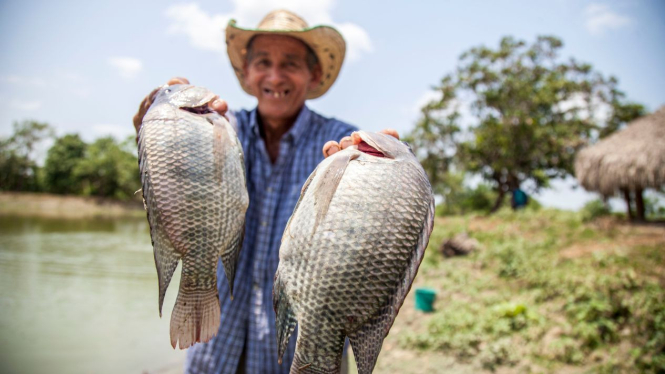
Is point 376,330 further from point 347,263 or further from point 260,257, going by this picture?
point 260,257

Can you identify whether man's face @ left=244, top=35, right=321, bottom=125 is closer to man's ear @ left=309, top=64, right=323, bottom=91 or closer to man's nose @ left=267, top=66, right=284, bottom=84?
man's nose @ left=267, top=66, right=284, bottom=84

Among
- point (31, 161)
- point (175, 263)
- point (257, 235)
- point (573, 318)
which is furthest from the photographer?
point (31, 161)

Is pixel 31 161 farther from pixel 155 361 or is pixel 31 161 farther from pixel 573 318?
pixel 573 318

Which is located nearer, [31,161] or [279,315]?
[279,315]

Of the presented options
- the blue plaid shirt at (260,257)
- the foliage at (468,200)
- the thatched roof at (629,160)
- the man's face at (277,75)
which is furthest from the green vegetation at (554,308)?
the foliage at (468,200)

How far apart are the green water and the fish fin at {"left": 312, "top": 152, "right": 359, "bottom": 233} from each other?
18.8ft

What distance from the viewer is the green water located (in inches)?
294

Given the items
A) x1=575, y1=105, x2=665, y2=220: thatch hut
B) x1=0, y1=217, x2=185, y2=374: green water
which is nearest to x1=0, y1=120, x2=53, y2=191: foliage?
x1=0, y1=217, x2=185, y2=374: green water

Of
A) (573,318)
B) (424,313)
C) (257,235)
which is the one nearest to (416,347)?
(424,313)

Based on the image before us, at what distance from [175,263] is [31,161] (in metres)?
54.2

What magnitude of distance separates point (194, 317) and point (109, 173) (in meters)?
46.5

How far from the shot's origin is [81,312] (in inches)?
386

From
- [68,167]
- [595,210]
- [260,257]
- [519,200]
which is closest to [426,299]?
[260,257]

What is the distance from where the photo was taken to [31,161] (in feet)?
148
